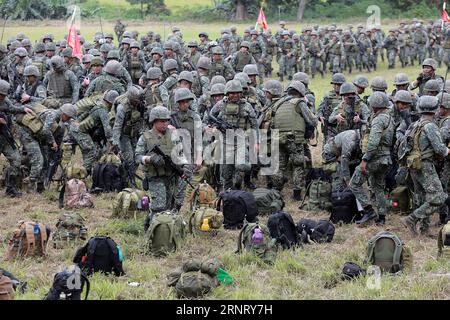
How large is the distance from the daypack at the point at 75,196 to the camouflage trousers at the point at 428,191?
4.57 metres

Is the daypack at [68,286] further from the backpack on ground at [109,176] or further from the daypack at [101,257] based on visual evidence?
the backpack on ground at [109,176]

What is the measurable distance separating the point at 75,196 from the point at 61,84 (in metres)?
3.46

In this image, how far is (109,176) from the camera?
424 inches

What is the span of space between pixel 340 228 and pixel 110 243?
3.33 m

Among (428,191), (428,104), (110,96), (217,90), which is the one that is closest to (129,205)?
(110,96)

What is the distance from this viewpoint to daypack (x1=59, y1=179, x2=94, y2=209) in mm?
10055

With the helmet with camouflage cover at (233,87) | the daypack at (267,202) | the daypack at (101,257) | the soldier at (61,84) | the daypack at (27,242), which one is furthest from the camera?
the soldier at (61,84)

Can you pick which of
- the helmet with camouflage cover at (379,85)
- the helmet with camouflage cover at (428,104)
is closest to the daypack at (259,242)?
the helmet with camouflage cover at (428,104)

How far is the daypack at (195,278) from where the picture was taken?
22.1 feet

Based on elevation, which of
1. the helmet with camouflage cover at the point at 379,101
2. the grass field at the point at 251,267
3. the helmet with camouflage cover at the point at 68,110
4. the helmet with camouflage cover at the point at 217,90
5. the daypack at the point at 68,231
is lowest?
the grass field at the point at 251,267

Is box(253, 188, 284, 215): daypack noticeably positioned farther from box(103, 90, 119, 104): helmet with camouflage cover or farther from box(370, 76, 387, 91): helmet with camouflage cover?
box(103, 90, 119, 104): helmet with camouflage cover
